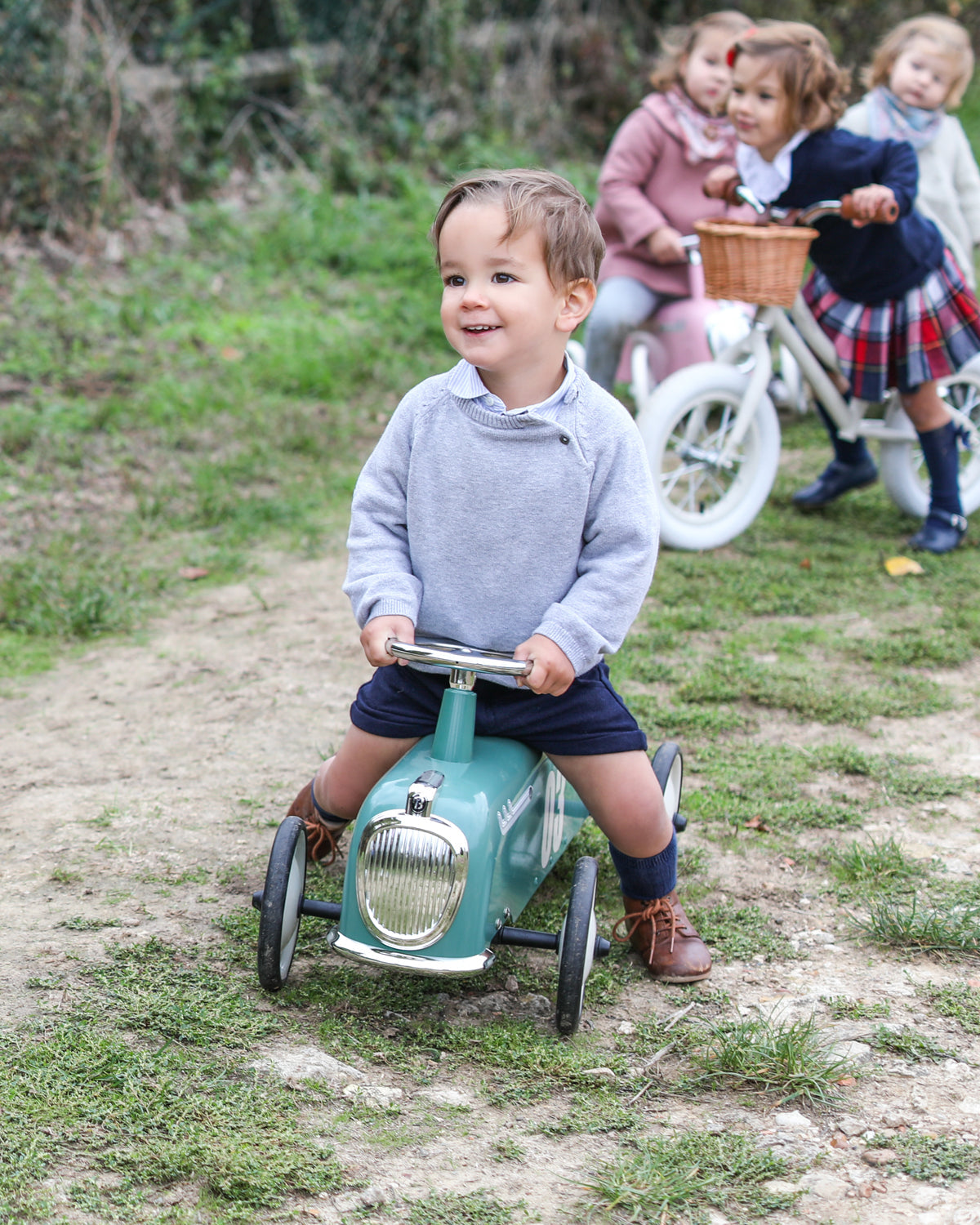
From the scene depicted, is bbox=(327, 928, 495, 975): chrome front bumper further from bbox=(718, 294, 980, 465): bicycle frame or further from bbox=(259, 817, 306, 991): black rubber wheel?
bbox=(718, 294, 980, 465): bicycle frame

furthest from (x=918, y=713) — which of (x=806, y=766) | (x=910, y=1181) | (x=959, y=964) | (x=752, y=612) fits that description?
(x=910, y=1181)

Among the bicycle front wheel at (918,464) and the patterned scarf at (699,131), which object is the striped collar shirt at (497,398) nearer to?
the bicycle front wheel at (918,464)

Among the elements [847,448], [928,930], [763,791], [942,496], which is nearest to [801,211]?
[847,448]

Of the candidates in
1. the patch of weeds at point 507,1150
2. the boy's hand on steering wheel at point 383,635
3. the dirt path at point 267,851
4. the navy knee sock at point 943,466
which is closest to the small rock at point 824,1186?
the dirt path at point 267,851

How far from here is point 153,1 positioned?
7742 mm

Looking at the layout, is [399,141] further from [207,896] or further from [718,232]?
[207,896]

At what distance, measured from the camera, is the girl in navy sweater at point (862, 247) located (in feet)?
14.4

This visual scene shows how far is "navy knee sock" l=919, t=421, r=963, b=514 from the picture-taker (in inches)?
196

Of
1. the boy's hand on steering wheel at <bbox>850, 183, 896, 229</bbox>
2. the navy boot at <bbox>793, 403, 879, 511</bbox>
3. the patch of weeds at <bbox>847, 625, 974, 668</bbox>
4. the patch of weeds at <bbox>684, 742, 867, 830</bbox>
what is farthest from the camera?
the navy boot at <bbox>793, 403, 879, 511</bbox>

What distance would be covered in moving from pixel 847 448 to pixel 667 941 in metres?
3.27

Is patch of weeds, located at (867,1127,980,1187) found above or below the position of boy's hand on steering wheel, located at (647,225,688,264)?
below

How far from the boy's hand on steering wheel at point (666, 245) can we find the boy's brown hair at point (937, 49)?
38.0 inches

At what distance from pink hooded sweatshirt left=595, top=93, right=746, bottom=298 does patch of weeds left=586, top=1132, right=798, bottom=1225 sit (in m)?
4.03

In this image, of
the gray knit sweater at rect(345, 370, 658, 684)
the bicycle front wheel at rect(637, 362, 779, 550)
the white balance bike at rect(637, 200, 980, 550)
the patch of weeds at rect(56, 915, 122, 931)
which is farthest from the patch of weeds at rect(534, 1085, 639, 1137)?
the bicycle front wheel at rect(637, 362, 779, 550)
